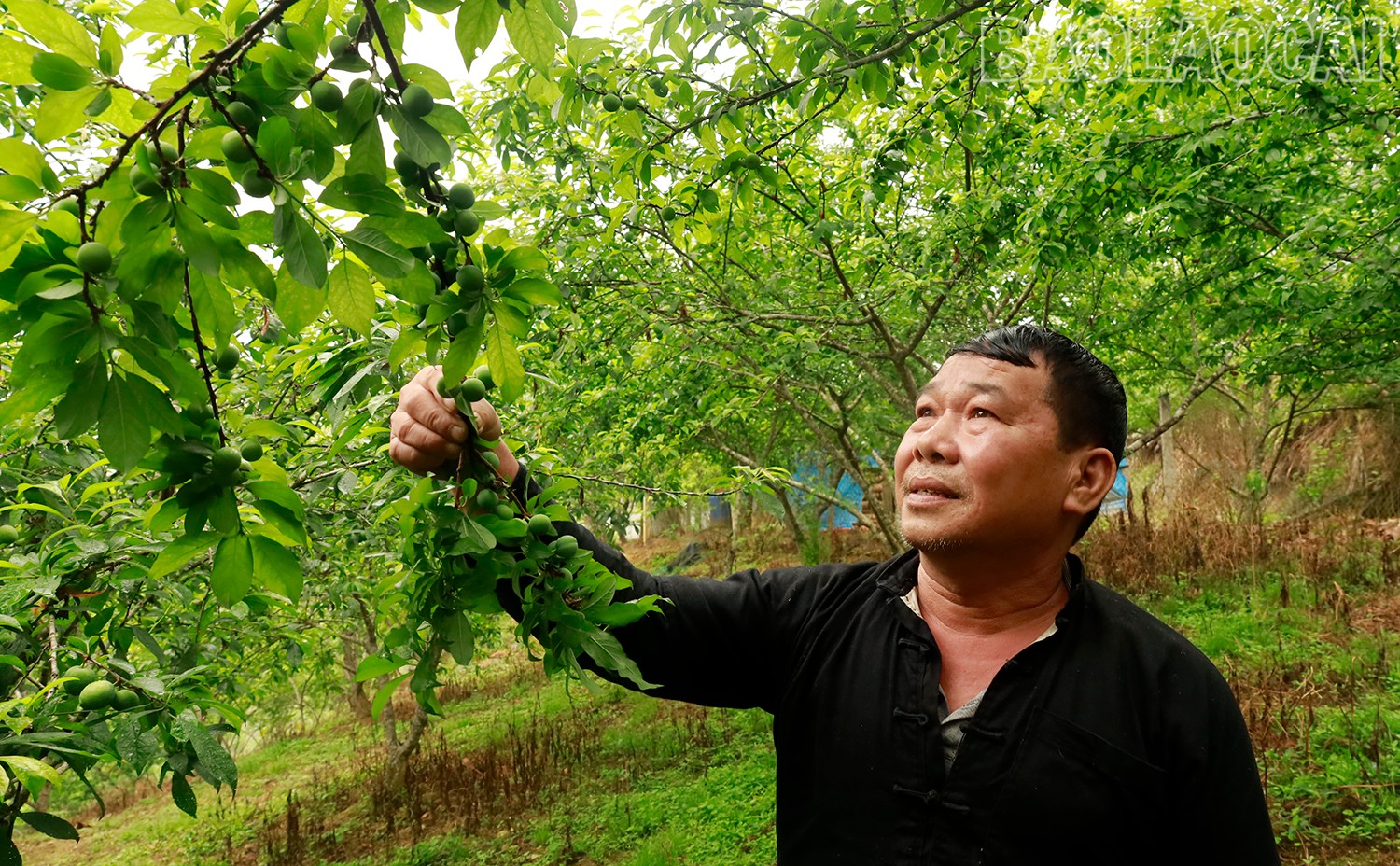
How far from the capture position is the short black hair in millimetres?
1708

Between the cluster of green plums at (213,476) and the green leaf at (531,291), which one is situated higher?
the green leaf at (531,291)

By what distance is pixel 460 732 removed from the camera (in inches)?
379

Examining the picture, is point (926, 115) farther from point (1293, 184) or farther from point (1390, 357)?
point (1390, 357)

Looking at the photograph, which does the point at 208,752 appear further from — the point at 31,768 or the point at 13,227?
the point at 13,227

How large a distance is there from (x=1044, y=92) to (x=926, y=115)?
2.43m

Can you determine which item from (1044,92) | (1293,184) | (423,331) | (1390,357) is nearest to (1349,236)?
(1293,184)

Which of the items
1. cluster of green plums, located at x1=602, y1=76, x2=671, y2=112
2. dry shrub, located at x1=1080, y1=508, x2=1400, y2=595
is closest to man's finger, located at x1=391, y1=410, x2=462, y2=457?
cluster of green plums, located at x1=602, y1=76, x2=671, y2=112

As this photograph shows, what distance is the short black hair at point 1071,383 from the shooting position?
171 cm

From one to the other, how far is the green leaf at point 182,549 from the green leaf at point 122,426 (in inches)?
7.1

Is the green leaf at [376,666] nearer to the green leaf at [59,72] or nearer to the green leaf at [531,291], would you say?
the green leaf at [531,291]

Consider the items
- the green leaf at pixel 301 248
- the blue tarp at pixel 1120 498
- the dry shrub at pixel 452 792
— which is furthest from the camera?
the blue tarp at pixel 1120 498

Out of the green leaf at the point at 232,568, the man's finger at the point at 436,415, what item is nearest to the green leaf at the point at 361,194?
the man's finger at the point at 436,415

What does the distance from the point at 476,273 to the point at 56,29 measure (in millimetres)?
469

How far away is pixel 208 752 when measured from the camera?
1753 mm
